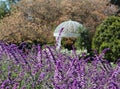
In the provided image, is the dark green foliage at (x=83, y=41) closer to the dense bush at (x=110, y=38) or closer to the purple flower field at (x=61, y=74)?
the dense bush at (x=110, y=38)

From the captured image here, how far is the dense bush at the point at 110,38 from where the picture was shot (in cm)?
1311

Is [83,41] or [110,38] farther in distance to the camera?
[83,41]

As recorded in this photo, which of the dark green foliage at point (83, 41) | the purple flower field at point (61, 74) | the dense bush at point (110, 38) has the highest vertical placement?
the purple flower field at point (61, 74)

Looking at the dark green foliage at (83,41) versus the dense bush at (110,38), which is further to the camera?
the dark green foliage at (83,41)

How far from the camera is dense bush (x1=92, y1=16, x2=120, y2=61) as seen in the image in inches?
516

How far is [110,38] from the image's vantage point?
14.1 metres

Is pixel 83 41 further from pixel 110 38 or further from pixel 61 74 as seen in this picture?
pixel 61 74

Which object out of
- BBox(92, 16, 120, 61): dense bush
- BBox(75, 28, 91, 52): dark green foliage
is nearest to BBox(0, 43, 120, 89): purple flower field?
BBox(92, 16, 120, 61): dense bush

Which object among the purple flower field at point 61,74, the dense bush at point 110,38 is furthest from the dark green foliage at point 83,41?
the purple flower field at point 61,74

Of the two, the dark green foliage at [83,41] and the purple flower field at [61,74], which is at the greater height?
the purple flower field at [61,74]

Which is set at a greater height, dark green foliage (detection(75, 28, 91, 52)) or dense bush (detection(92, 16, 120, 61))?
dense bush (detection(92, 16, 120, 61))

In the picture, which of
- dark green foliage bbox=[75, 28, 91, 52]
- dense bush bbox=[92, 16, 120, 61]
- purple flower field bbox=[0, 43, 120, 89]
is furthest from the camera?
dark green foliage bbox=[75, 28, 91, 52]

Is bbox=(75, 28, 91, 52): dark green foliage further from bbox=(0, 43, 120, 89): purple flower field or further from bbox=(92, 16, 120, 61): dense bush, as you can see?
bbox=(0, 43, 120, 89): purple flower field

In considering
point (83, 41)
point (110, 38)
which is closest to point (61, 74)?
point (110, 38)
